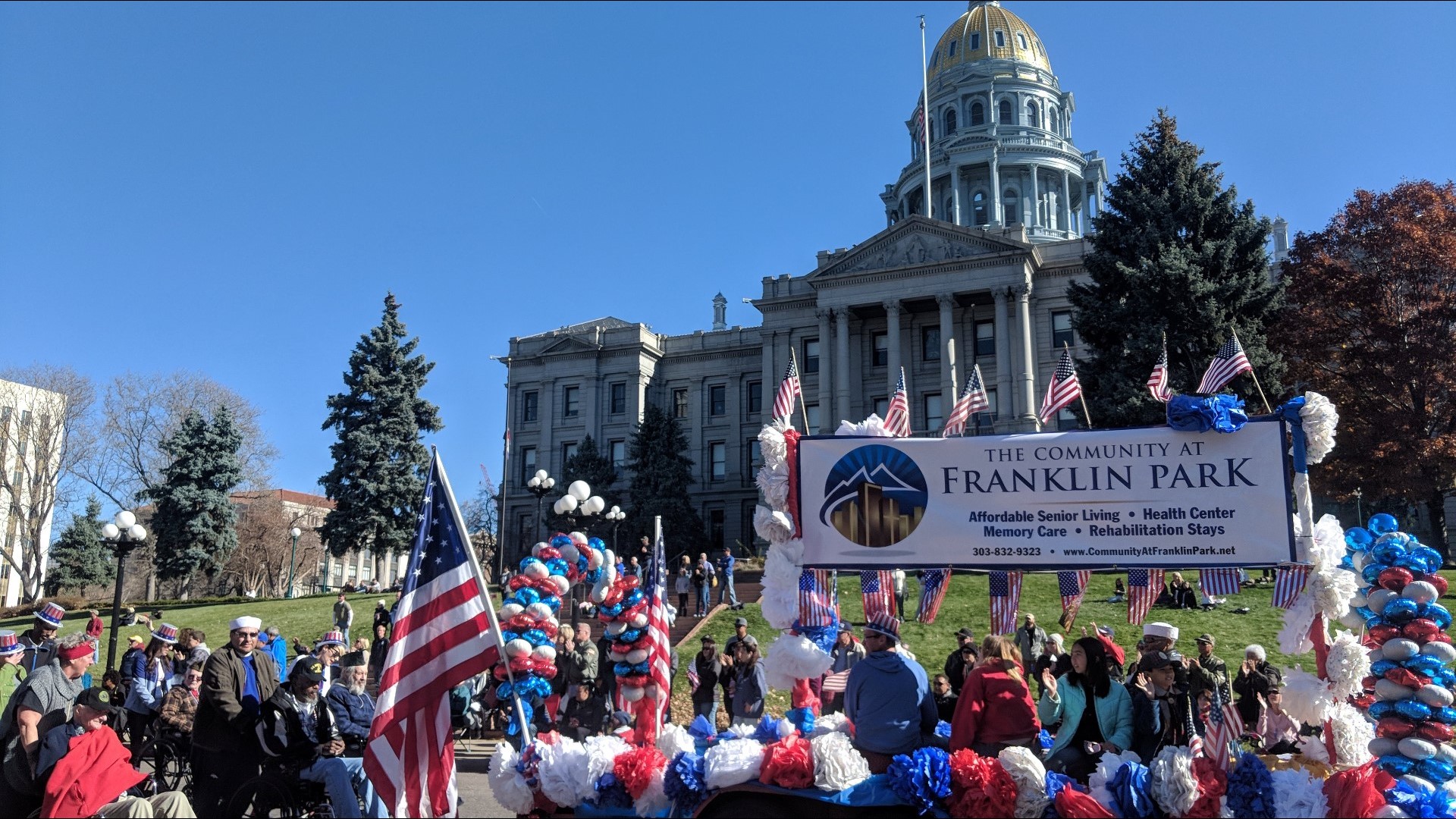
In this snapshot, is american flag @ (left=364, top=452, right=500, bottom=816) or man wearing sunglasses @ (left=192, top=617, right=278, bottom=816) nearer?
american flag @ (left=364, top=452, right=500, bottom=816)

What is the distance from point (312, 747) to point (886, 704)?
466 cm

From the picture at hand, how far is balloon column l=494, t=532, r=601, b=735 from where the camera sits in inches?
466

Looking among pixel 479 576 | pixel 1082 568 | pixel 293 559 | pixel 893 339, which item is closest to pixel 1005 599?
pixel 1082 568

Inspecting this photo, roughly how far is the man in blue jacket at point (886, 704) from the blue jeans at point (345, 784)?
3.63m

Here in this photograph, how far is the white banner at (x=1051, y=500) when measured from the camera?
339 inches

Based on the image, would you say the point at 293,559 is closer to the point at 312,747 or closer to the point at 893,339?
the point at 893,339

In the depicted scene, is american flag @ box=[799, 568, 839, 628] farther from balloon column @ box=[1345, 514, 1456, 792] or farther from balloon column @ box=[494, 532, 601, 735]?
balloon column @ box=[1345, 514, 1456, 792]

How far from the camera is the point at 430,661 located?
748cm

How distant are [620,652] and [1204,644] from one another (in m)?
7.55

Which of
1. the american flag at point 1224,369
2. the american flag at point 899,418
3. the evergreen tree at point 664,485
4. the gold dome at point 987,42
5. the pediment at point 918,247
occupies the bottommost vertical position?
the american flag at point 899,418

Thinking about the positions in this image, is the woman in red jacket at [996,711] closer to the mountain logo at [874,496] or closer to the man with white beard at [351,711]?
the mountain logo at [874,496]

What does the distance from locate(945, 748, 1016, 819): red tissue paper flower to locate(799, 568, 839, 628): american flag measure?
2153 mm

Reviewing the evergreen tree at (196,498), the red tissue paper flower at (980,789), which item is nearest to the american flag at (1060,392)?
the red tissue paper flower at (980,789)

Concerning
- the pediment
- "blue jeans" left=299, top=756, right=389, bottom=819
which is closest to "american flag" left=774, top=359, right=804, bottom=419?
"blue jeans" left=299, top=756, right=389, bottom=819
